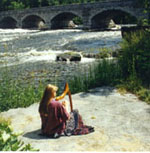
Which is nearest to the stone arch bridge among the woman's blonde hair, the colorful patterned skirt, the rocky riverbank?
the rocky riverbank

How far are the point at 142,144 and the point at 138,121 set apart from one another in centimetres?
117

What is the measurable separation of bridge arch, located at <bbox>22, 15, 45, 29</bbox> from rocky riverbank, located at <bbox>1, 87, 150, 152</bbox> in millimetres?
50343

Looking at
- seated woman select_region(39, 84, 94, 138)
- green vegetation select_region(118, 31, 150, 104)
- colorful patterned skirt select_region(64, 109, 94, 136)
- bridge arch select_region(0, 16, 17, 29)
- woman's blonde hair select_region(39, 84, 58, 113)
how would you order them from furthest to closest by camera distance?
bridge arch select_region(0, 16, 17, 29)
green vegetation select_region(118, 31, 150, 104)
colorful patterned skirt select_region(64, 109, 94, 136)
seated woman select_region(39, 84, 94, 138)
woman's blonde hair select_region(39, 84, 58, 113)

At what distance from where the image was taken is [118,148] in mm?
4355

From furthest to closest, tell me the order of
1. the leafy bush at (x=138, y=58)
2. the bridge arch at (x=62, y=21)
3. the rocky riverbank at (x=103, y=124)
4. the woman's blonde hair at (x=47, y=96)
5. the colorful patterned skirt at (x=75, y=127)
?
1. the bridge arch at (x=62, y=21)
2. the leafy bush at (x=138, y=58)
3. the colorful patterned skirt at (x=75, y=127)
4. the woman's blonde hair at (x=47, y=96)
5. the rocky riverbank at (x=103, y=124)

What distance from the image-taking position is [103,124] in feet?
18.1

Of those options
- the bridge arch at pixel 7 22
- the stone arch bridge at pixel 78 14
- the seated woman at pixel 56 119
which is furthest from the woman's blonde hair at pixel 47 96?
the bridge arch at pixel 7 22

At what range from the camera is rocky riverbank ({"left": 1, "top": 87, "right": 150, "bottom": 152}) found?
4454 millimetres

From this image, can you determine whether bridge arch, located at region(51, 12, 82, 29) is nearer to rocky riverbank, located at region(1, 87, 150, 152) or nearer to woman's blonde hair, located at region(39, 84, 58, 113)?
rocky riverbank, located at region(1, 87, 150, 152)

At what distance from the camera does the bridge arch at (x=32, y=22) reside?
188ft

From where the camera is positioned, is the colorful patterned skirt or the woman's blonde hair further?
the colorful patterned skirt

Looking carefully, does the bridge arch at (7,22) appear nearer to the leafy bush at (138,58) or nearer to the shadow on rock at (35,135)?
the leafy bush at (138,58)

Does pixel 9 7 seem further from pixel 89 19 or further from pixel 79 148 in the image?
pixel 79 148

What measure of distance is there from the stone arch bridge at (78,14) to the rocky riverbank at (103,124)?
30326mm
